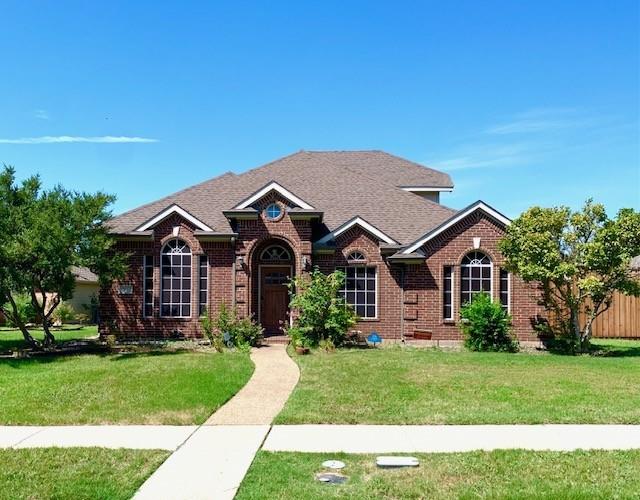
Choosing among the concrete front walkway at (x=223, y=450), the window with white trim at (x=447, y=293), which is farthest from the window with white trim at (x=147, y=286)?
the window with white trim at (x=447, y=293)

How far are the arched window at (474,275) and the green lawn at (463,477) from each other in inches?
476

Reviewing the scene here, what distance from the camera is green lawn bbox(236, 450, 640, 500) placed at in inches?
211

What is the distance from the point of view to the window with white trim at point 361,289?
19281mm

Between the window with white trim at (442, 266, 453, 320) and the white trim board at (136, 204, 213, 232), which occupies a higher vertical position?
the white trim board at (136, 204, 213, 232)

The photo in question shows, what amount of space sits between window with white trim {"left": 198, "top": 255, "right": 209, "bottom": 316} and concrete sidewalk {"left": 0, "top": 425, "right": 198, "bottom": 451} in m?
11.0

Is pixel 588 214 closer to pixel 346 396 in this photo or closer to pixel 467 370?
pixel 467 370

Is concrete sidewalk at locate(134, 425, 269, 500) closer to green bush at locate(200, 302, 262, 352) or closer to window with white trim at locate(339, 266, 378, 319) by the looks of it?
green bush at locate(200, 302, 262, 352)

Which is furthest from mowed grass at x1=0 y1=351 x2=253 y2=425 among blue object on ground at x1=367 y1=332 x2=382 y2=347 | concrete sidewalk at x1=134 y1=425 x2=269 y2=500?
blue object on ground at x1=367 y1=332 x2=382 y2=347

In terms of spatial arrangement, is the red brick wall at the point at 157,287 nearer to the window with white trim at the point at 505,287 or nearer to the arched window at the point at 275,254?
the arched window at the point at 275,254

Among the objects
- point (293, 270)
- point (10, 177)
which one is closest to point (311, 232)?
point (293, 270)

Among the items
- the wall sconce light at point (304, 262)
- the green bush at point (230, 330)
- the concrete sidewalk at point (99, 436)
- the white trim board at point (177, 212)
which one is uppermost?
the white trim board at point (177, 212)

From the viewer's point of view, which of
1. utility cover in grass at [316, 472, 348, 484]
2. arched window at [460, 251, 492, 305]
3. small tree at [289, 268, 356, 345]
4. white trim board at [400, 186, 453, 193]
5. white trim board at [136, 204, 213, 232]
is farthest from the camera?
white trim board at [400, 186, 453, 193]

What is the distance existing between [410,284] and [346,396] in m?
9.33

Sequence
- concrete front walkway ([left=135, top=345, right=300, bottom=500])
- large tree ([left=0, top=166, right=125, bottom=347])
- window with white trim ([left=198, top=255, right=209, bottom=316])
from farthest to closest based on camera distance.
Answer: window with white trim ([left=198, top=255, right=209, bottom=316]), large tree ([left=0, top=166, right=125, bottom=347]), concrete front walkway ([left=135, top=345, right=300, bottom=500])
